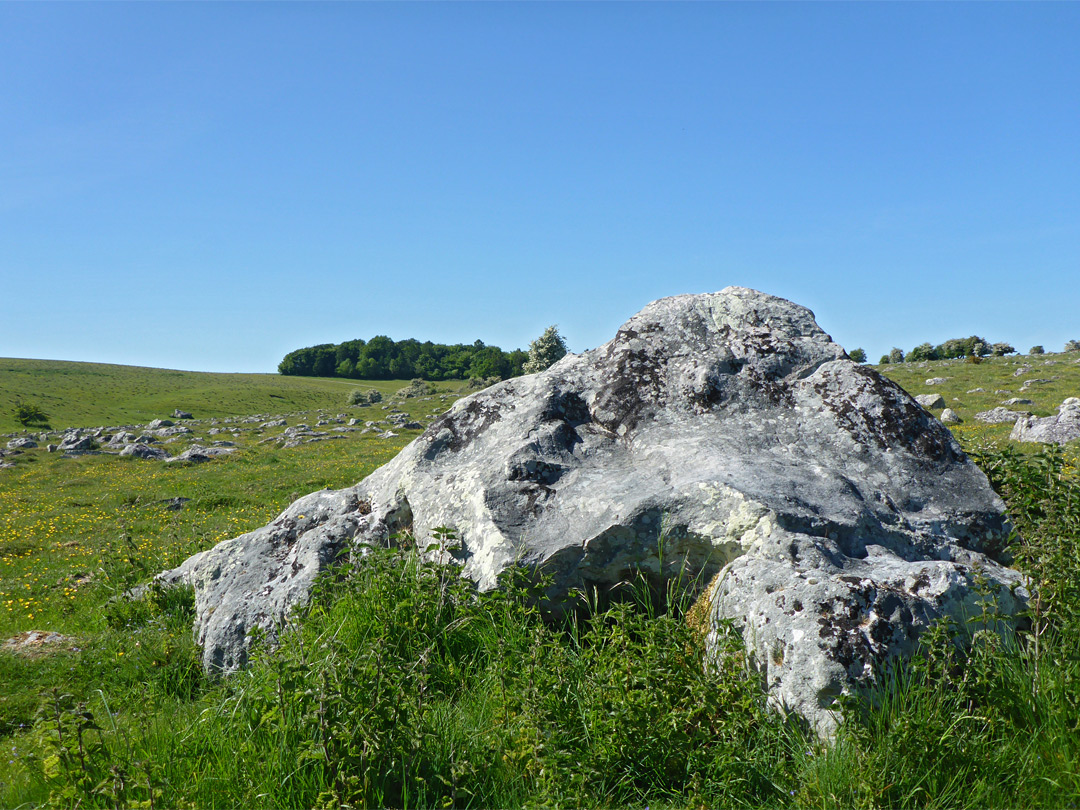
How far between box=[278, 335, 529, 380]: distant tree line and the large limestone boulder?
136 m

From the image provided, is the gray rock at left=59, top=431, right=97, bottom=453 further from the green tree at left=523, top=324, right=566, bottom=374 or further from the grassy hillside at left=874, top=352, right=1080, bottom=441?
the grassy hillside at left=874, top=352, right=1080, bottom=441

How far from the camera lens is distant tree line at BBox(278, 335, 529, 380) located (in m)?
154

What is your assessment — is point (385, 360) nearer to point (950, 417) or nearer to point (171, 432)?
point (171, 432)

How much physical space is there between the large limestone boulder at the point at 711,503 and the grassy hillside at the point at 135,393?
75197mm

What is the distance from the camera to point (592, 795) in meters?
4.00

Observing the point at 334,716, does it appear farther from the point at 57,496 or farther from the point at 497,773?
the point at 57,496

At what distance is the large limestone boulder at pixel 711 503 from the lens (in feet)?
15.5

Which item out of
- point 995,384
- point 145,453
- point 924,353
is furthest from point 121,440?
point 924,353

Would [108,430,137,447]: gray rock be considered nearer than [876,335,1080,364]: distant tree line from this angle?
Yes

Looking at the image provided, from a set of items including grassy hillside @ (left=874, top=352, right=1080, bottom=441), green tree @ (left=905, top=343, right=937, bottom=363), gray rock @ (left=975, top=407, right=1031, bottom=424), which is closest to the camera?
gray rock @ (left=975, top=407, right=1031, bottom=424)

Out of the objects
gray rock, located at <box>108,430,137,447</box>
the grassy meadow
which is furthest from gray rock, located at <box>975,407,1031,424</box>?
gray rock, located at <box>108,430,137,447</box>

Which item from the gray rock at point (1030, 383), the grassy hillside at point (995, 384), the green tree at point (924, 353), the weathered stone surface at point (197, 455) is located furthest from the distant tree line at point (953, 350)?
the weathered stone surface at point (197, 455)

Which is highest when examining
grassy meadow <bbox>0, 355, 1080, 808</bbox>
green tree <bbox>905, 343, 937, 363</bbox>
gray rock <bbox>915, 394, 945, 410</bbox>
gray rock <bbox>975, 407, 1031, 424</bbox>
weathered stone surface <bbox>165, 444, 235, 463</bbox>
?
green tree <bbox>905, 343, 937, 363</bbox>

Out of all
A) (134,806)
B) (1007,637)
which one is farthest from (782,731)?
(134,806)
